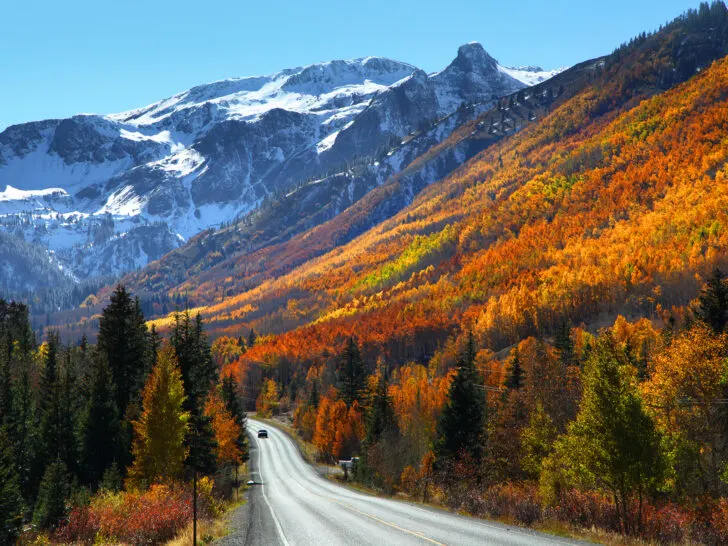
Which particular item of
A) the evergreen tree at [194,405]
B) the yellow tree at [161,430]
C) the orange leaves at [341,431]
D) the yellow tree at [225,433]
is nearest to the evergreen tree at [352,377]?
the orange leaves at [341,431]

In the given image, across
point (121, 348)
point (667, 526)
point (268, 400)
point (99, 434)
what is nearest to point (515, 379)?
point (667, 526)

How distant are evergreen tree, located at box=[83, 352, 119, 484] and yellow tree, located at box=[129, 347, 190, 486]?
20.4ft

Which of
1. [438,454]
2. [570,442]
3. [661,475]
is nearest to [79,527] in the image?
[570,442]

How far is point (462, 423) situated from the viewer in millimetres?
49656

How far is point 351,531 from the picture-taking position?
79.6ft

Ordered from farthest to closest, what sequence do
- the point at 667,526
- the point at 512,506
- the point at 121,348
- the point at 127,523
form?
the point at 121,348
the point at 512,506
the point at 127,523
the point at 667,526

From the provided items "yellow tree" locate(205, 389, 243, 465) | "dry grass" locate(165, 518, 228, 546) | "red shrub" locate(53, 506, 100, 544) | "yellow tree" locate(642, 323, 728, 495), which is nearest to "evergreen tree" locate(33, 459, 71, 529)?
"red shrub" locate(53, 506, 100, 544)

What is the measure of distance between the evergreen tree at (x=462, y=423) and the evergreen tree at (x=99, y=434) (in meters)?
25.1

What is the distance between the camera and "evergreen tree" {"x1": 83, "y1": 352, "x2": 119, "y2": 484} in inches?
1767

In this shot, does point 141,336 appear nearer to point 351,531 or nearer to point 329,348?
point 351,531

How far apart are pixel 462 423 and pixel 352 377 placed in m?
46.9

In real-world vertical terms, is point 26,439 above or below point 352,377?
below

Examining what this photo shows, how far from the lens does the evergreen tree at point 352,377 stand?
9225cm

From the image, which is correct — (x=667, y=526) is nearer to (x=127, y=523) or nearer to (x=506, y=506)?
(x=506, y=506)
